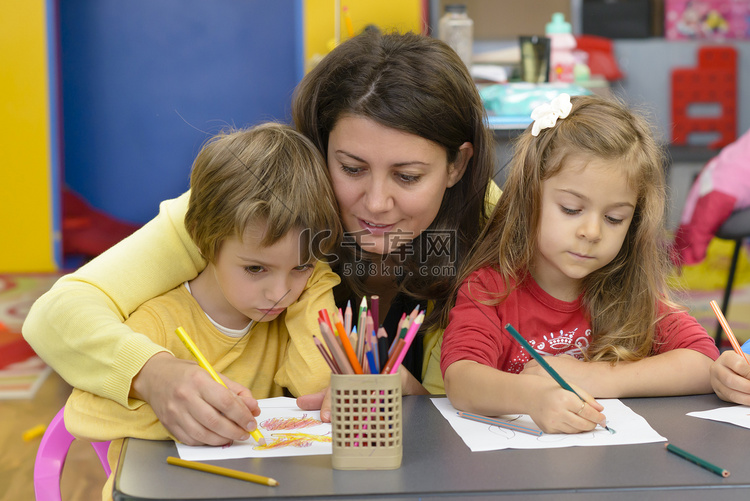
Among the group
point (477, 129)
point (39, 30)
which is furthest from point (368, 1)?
point (477, 129)

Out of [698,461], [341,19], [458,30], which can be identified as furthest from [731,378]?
[341,19]

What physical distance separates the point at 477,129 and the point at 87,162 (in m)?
2.31

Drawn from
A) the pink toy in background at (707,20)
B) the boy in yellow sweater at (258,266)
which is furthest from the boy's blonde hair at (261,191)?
the pink toy in background at (707,20)

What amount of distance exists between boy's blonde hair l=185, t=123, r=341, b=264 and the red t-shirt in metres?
0.22

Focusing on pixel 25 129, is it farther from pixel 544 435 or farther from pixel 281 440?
pixel 544 435

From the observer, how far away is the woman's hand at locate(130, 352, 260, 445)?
77 cm

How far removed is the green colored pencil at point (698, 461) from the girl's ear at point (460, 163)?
597mm

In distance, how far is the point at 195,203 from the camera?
1.06 meters

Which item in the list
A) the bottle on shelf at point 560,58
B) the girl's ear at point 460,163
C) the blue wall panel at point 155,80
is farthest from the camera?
the blue wall panel at point 155,80

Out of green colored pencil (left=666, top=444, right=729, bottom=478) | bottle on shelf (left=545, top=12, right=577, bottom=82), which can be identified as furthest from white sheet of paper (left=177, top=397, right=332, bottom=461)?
bottle on shelf (left=545, top=12, right=577, bottom=82)

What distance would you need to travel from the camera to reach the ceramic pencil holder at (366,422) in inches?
27.4

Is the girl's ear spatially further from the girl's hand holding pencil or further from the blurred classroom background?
the blurred classroom background

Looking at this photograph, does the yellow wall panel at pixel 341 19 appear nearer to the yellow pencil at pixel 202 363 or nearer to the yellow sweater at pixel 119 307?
the yellow sweater at pixel 119 307

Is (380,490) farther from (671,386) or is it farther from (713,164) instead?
(713,164)
